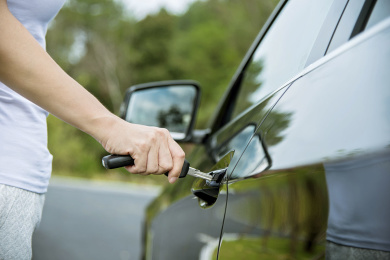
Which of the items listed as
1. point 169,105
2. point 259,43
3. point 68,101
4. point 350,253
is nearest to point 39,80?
point 68,101

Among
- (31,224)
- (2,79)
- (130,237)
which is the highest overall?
(2,79)

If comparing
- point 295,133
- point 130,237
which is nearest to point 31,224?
point 295,133

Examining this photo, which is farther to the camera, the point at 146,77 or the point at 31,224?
the point at 146,77

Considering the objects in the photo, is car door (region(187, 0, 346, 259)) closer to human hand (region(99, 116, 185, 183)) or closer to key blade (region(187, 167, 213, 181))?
key blade (region(187, 167, 213, 181))

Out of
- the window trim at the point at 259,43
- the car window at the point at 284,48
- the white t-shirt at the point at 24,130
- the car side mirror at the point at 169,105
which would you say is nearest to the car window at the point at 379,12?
the window trim at the point at 259,43

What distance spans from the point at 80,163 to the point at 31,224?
17.1m

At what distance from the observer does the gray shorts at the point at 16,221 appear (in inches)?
45.1

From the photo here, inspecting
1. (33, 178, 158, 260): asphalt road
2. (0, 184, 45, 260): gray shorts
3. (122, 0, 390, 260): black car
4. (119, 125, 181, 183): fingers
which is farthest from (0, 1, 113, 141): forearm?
(33, 178, 158, 260): asphalt road

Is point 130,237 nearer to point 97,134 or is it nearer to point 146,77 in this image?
point 97,134

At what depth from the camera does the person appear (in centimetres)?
107

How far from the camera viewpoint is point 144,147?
1.10m

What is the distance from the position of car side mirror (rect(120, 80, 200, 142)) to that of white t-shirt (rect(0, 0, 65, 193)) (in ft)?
4.13

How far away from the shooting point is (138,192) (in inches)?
437

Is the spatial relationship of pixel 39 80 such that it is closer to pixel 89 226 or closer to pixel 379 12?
pixel 379 12
